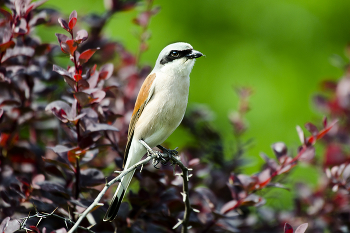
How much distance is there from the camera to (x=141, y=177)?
2275 mm

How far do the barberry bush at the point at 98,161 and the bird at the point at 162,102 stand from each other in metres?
0.17

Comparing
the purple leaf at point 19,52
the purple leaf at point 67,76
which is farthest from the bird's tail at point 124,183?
the purple leaf at point 19,52

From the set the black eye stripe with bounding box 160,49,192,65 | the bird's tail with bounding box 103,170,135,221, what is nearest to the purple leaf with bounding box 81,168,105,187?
the bird's tail with bounding box 103,170,135,221

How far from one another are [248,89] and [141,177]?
1485 mm

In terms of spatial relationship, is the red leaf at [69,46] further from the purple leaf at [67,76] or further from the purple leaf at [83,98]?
the purple leaf at [83,98]

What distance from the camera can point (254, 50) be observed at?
5867 millimetres

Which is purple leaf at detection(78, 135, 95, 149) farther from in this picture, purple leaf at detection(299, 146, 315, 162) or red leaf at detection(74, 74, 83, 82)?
purple leaf at detection(299, 146, 315, 162)

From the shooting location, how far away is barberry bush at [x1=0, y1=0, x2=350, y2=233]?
203cm

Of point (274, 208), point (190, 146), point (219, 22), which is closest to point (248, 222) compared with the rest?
point (274, 208)

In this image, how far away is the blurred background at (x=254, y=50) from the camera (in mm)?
5328

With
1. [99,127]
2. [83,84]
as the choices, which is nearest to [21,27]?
[83,84]

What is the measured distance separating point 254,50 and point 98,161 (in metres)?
3.71

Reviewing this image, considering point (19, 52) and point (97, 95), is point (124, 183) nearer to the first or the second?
point (97, 95)

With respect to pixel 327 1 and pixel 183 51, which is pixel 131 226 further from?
pixel 327 1
